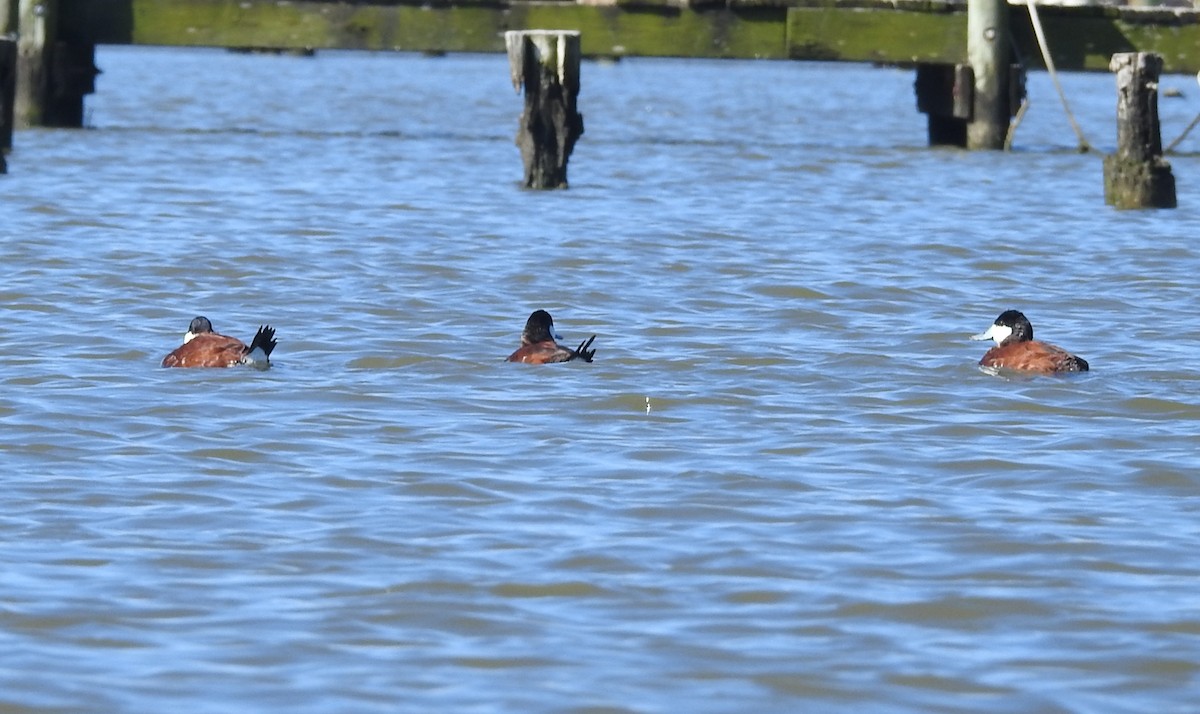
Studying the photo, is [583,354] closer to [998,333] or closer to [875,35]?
[998,333]

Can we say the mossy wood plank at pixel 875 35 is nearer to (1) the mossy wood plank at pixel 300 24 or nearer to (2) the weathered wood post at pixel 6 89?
(1) the mossy wood plank at pixel 300 24

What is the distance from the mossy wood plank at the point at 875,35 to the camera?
707 inches

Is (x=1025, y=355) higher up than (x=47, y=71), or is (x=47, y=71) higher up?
(x=47, y=71)

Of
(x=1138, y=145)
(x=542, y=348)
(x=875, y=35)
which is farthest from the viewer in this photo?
(x=875, y=35)

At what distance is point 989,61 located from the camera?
18.1 m

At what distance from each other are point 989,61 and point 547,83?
464 centimetres

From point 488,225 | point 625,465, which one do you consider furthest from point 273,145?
point 625,465

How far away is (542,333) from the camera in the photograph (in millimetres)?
9367

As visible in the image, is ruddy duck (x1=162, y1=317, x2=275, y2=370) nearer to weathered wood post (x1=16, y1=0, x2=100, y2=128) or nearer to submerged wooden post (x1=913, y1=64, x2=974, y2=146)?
weathered wood post (x1=16, y1=0, x2=100, y2=128)

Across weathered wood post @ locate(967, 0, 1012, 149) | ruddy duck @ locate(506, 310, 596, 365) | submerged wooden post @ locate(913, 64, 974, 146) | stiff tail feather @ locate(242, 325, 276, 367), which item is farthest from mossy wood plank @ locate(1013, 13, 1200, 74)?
stiff tail feather @ locate(242, 325, 276, 367)

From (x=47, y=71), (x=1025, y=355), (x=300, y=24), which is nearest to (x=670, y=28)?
(x=300, y=24)

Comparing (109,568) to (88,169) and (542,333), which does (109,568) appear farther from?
(88,169)

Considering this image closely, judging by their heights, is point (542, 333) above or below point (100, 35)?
below

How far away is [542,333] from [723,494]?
2782mm
